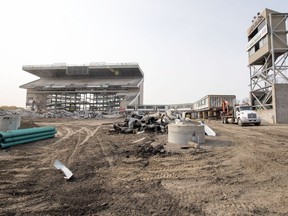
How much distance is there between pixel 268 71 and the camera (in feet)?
100

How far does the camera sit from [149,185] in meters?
4.75

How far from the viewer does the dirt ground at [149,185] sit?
360 centimetres

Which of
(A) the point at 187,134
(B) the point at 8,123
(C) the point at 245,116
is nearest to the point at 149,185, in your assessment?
(A) the point at 187,134

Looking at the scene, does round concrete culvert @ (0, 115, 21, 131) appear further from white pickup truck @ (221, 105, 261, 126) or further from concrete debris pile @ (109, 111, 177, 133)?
white pickup truck @ (221, 105, 261, 126)

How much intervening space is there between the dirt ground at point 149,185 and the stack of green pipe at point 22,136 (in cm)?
197

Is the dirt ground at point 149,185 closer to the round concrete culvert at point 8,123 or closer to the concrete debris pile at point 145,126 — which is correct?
the round concrete culvert at point 8,123

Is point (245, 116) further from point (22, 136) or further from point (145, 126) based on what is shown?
point (22, 136)

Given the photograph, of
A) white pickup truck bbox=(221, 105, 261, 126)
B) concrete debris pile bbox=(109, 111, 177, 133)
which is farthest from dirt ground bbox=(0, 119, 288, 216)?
white pickup truck bbox=(221, 105, 261, 126)

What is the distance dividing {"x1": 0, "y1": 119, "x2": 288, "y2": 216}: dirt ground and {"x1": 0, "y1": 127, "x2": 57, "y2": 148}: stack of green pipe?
197cm

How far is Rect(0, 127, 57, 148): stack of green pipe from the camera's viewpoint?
943 cm

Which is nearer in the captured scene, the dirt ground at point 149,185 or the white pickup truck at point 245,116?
the dirt ground at point 149,185

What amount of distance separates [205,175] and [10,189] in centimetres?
492

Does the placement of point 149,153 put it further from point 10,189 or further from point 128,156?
point 10,189

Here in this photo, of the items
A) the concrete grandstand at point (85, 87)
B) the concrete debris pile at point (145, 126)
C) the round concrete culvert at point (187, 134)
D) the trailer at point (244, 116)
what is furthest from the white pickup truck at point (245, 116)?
the concrete grandstand at point (85, 87)
